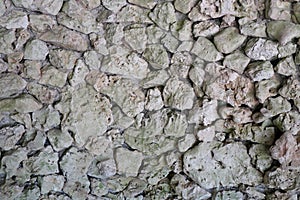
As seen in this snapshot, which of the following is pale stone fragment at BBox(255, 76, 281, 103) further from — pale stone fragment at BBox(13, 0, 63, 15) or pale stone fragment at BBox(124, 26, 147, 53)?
pale stone fragment at BBox(13, 0, 63, 15)

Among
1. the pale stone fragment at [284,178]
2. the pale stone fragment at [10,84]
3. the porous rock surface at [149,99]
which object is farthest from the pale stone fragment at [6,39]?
the pale stone fragment at [284,178]

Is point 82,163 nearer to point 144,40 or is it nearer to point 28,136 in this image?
point 28,136

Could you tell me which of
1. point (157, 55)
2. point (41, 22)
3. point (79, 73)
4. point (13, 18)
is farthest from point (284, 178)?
point (13, 18)

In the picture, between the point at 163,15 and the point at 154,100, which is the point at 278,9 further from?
the point at 154,100

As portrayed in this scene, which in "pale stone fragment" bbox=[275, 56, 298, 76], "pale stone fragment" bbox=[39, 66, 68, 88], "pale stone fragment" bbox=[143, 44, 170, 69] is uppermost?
"pale stone fragment" bbox=[143, 44, 170, 69]

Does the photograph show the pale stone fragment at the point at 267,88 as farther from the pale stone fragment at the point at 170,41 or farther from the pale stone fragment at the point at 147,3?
the pale stone fragment at the point at 147,3

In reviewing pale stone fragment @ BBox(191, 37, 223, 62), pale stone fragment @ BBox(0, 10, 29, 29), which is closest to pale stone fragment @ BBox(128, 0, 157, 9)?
pale stone fragment @ BBox(191, 37, 223, 62)
